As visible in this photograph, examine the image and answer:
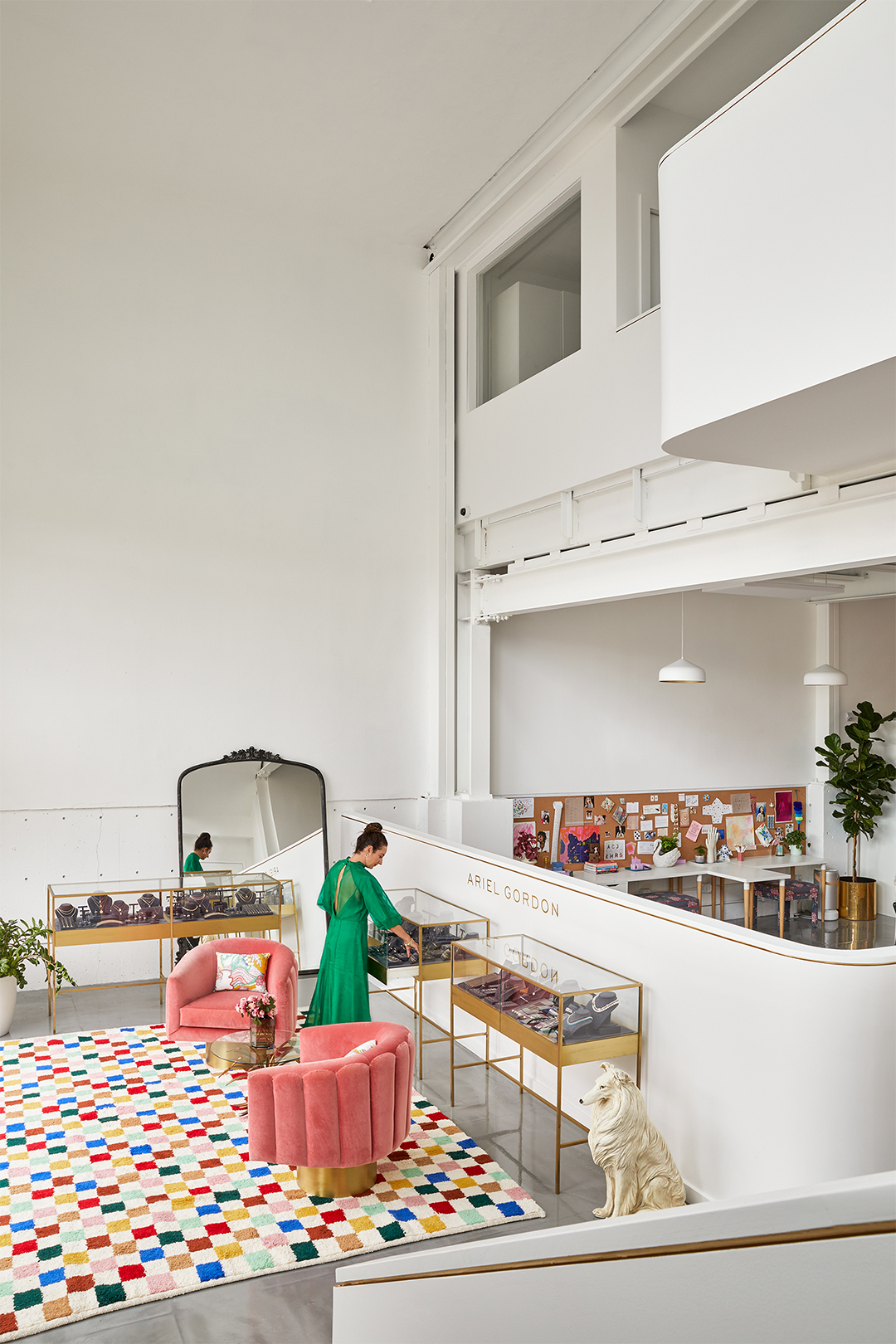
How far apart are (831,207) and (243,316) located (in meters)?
6.78

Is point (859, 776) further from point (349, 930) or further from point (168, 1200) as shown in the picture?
point (168, 1200)

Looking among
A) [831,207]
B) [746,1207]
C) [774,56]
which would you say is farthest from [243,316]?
[746,1207]

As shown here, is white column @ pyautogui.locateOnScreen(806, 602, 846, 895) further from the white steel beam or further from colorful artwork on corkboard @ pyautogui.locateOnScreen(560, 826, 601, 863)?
the white steel beam

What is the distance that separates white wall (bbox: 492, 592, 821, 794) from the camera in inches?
396

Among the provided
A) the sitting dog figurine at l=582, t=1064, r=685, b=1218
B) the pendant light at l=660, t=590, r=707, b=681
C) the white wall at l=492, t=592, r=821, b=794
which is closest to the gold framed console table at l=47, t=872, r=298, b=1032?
the white wall at l=492, t=592, r=821, b=794

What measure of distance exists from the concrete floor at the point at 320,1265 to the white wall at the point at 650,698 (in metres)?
3.34

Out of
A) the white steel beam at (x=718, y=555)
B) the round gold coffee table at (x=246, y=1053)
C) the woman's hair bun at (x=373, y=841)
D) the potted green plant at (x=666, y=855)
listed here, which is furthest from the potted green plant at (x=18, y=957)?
the potted green plant at (x=666, y=855)

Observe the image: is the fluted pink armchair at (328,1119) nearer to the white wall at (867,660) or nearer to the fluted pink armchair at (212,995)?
the fluted pink armchair at (212,995)

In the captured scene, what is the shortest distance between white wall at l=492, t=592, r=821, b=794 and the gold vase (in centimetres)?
134

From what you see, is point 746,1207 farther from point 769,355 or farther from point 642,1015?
point 642,1015

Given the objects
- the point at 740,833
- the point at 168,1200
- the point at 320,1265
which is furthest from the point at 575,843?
the point at 320,1265

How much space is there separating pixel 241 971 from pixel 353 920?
1.34 meters

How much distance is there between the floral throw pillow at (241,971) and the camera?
7059mm

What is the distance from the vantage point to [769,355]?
3.95 meters
